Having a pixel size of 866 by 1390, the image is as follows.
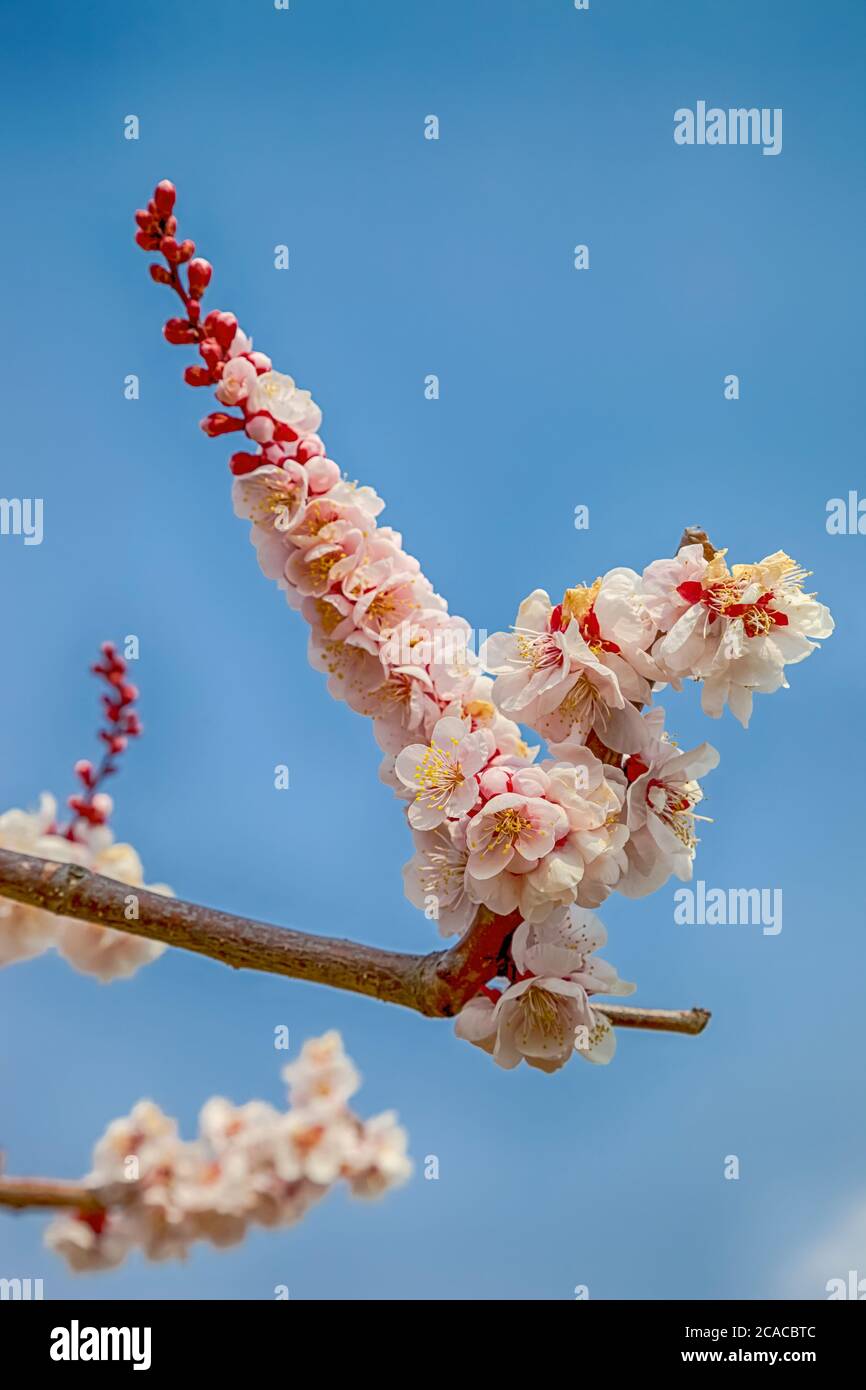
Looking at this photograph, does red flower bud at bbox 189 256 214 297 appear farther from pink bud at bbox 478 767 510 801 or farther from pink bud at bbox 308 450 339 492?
pink bud at bbox 478 767 510 801

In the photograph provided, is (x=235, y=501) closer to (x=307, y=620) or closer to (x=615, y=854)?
(x=307, y=620)

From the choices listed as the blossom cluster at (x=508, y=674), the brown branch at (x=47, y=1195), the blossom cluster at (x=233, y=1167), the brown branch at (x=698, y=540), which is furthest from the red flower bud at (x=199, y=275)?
the blossom cluster at (x=233, y=1167)

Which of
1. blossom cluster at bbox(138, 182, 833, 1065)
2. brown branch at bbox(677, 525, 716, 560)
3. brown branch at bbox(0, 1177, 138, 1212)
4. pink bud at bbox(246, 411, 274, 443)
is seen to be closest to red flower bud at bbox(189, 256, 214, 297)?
blossom cluster at bbox(138, 182, 833, 1065)

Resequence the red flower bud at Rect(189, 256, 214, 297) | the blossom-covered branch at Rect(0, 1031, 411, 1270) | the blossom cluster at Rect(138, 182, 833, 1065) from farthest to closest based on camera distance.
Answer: the blossom-covered branch at Rect(0, 1031, 411, 1270) < the red flower bud at Rect(189, 256, 214, 297) < the blossom cluster at Rect(138, 182, 833, 1065)

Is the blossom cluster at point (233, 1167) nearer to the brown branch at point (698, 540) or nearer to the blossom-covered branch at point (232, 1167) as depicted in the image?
the blossom-covered branch at point (232, 1167)

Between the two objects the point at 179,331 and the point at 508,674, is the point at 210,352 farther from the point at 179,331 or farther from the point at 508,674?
the point at 508,674

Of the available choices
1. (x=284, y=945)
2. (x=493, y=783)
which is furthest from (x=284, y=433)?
(x=284, y=945)

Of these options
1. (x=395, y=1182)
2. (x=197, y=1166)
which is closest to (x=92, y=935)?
(x=197, y=1166)
